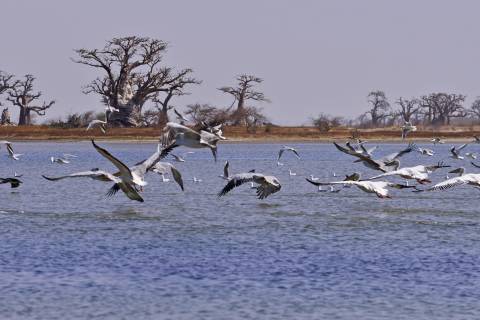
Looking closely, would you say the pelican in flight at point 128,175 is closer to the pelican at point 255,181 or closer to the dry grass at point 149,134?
the pelican at point 255,181

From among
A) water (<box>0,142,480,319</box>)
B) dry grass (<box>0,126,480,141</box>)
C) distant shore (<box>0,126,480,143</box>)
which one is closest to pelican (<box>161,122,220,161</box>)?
water (<box>0,142,480,319</box>)

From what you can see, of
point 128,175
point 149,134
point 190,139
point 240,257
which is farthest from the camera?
point 149,134

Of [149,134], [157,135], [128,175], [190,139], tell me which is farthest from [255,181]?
[149,134]

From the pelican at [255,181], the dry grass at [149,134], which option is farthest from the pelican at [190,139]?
the dry grass at [149,134]

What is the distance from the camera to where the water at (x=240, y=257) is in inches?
470

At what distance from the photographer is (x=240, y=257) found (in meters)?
15.4

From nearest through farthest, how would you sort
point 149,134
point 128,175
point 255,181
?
point 128,175 < point 255,181 < point 149,134

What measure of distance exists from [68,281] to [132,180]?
158 inches

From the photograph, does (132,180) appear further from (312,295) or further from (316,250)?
(312,295)

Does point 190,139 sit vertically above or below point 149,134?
above

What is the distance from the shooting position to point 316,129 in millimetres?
83688

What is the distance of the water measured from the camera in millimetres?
11945

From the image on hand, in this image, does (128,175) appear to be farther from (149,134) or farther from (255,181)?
(149,134)

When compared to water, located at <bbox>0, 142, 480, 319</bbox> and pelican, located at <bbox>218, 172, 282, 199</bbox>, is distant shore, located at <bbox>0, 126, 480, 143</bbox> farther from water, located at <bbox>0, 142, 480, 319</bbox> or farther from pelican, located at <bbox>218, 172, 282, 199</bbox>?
pelican, located at <bbox>218, 172, 282, 199</bbox>
